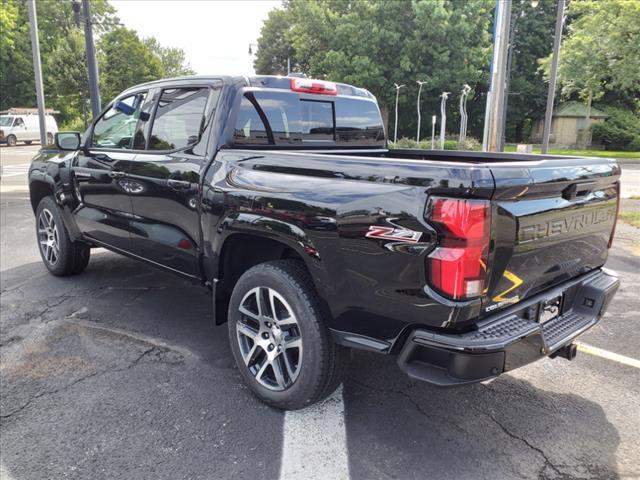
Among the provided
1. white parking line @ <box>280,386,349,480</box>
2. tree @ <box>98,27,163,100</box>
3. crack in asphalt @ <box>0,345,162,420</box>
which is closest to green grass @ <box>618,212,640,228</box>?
white parking line @ <box>280,386,349,480</box>

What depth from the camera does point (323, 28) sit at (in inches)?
1598

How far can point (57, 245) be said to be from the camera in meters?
5.34

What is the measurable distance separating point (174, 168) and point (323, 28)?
40562 millimetres

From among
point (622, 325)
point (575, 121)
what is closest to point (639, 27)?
point (575, 121)

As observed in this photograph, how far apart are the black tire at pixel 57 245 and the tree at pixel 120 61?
155 feet

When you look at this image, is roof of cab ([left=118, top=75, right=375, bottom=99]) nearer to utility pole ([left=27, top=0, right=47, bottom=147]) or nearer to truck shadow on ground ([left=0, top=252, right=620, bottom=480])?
truck shadow on ground ([left=0, top=252, right=620, bottom=480])

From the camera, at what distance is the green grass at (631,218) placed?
8.81 m

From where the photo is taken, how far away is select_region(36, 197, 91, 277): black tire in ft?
17.1

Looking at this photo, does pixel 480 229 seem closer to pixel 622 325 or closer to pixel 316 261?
pixel 316 261

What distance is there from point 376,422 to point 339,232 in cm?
117

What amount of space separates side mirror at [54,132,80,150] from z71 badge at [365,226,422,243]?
351cm

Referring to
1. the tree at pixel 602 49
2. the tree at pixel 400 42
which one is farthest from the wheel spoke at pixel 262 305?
the tree at pixel 400 42

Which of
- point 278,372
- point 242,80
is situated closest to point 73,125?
point 242,80

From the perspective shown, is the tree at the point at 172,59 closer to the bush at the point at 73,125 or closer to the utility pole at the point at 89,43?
the bush at the point at 73,125
